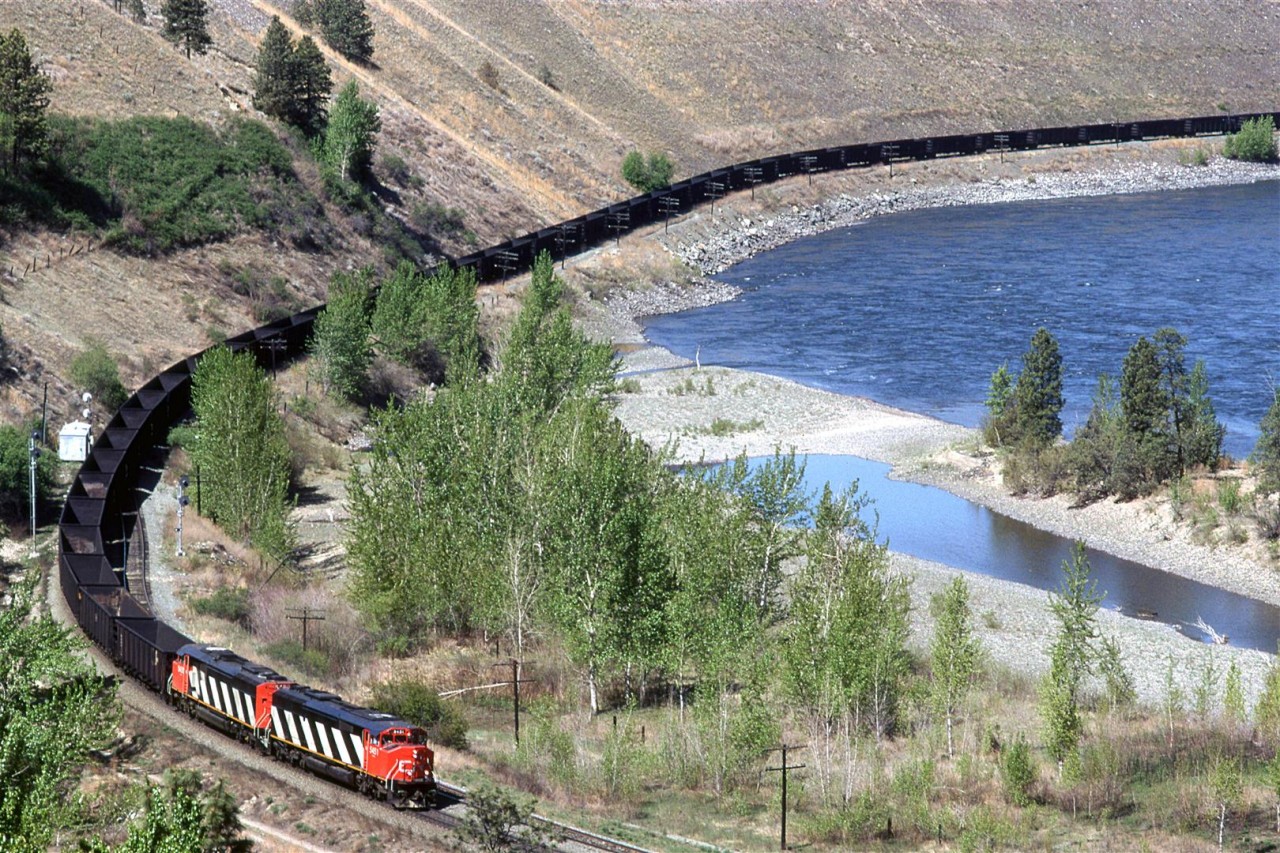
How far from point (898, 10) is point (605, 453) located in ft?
387

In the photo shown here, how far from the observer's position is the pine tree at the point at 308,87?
89.6m

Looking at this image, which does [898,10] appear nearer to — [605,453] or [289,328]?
[289,328]

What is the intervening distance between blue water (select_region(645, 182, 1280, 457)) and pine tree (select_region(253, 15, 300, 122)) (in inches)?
874

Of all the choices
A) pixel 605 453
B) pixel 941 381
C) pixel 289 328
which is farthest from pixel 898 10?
pixel 605 453

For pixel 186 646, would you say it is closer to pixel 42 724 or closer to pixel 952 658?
pixel 42 724

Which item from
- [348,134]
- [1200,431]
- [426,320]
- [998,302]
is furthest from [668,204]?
[1200,431]

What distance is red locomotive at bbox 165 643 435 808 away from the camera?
28.8 meters

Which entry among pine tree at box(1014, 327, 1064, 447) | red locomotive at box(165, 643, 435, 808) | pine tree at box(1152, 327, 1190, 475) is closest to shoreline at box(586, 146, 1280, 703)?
pine tree at box(1014, 327, 1064, 447)

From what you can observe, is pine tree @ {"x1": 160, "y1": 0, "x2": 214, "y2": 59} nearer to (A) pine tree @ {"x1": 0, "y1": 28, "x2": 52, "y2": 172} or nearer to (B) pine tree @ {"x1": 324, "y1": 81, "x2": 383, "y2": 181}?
(B) pine tree @ {"x1": 324, "y1": 81, "x2": 383, "y2": 181}

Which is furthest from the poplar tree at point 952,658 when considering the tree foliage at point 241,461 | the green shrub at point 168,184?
the green shrub at point 168,184

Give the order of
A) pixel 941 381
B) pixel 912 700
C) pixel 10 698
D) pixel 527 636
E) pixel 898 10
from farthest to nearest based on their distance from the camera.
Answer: pixel 898 10
pixel 941 381
pixel 527 636
pixel 912 700
pixel 10 698

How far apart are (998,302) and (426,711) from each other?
62764 mm

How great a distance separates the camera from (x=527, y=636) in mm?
40531

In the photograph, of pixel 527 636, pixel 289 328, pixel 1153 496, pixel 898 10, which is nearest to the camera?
pixel 527 636
